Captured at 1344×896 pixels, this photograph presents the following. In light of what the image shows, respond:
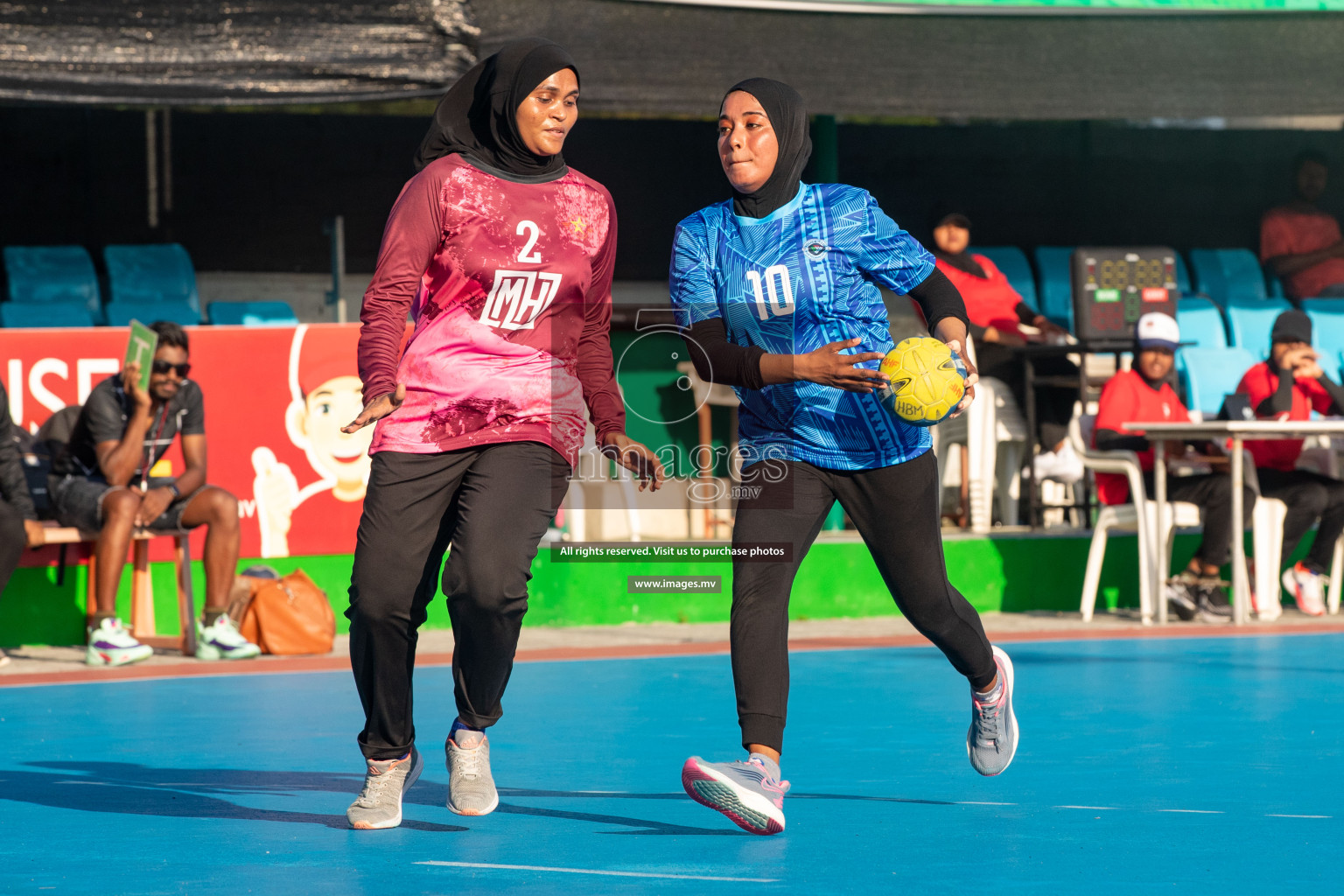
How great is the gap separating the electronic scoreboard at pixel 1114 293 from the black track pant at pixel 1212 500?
44.5 inches

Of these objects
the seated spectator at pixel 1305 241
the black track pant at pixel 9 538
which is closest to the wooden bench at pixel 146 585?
the black track pant at pixel 9 538

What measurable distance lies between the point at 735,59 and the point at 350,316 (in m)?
5.01

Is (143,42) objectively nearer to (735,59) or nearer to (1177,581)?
(735,59)

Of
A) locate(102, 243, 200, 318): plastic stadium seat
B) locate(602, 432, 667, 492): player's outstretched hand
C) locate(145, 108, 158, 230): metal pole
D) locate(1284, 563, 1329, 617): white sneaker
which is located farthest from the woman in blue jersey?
locate(145, 108, 158, 230): metal pole

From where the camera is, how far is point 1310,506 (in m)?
10.8

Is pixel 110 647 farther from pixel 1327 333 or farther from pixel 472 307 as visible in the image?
pixel 1327 333

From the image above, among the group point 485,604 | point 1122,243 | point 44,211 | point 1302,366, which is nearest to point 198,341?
point 44,211

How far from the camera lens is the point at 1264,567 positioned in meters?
10.7

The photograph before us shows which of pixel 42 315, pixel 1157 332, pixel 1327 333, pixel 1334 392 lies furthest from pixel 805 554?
pixel 1327 333

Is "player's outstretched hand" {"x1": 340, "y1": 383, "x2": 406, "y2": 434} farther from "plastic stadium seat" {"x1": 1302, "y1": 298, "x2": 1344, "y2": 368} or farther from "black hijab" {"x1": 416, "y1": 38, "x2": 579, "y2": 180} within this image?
"plastic stadium seat" {"x1": 1302, "y1": 298, "x2": 1344, "y2": 368}

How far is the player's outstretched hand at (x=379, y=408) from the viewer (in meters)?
4.18

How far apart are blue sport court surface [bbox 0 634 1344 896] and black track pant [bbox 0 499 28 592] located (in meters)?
0.91

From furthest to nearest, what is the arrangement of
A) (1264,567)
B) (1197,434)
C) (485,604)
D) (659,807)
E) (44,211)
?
(44,211)
(1264,567)
(1197,434)
(659,807)
(485,604)

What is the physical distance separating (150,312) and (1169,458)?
7.70 m
